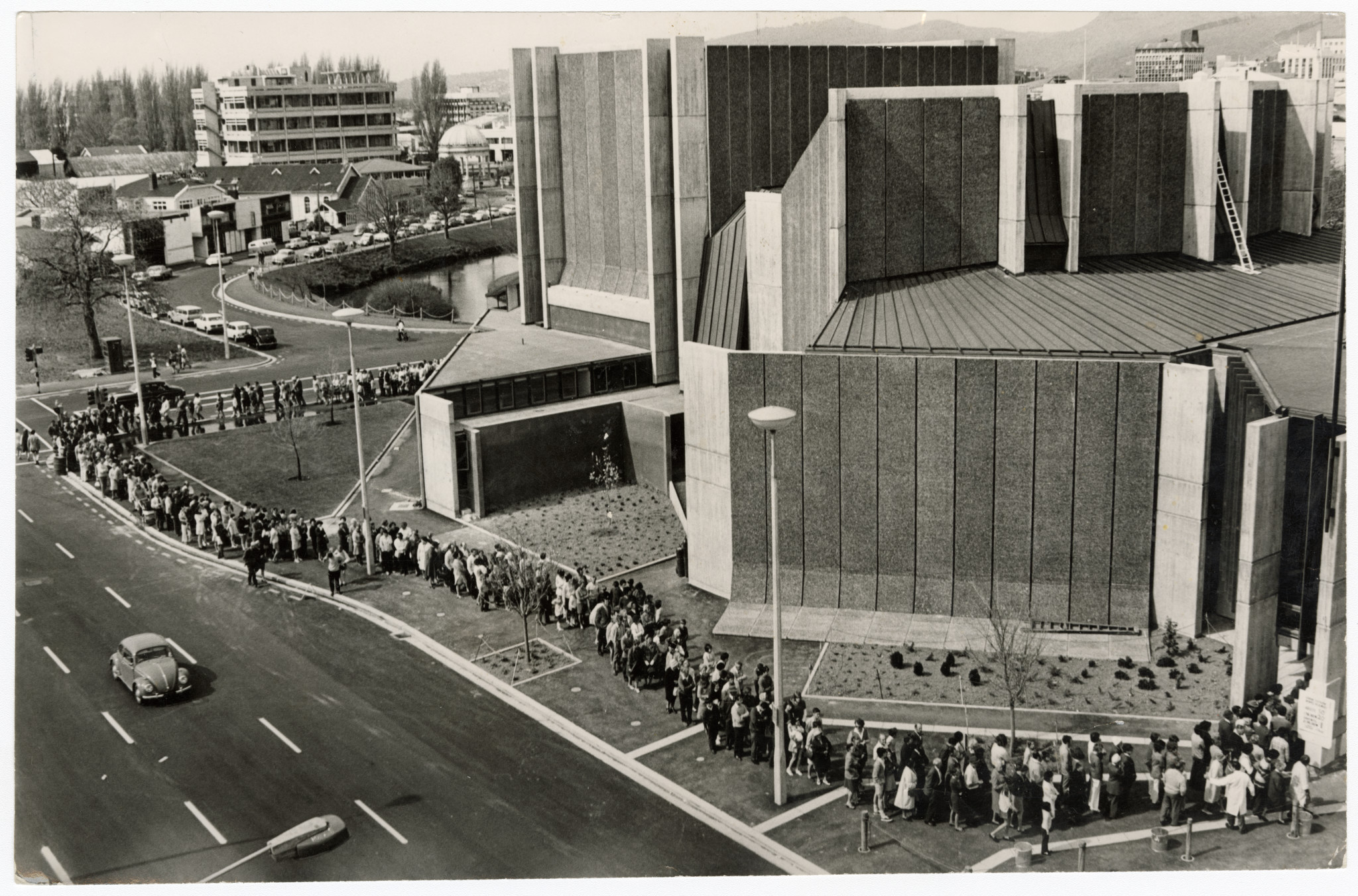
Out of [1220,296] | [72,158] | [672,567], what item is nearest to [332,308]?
[72,158]

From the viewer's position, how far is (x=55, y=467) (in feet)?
157

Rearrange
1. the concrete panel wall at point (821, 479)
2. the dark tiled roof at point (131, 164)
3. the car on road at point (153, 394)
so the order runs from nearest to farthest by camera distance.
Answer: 1. the concrete panel wall at point (821, 479)
2. the car on road at point (153, 394)
3. the dark tiled roof at point (131, 164)

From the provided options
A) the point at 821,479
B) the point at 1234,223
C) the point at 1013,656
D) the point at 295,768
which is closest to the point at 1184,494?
the point at 1013,656

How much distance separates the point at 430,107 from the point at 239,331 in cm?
12179

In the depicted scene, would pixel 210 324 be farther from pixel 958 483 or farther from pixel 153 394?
pixel 958 483

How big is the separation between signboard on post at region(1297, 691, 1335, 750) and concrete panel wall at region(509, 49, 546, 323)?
31521 mm

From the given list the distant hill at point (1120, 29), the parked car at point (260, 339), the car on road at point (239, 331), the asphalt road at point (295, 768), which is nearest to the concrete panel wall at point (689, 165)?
the distant hill at point (1120, 29)

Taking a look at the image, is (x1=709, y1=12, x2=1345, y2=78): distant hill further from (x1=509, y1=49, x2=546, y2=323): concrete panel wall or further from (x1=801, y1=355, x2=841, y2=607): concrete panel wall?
(x1=801, y1=355, x2=841, y2=607): concrete panel wall

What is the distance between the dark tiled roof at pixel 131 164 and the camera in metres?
119

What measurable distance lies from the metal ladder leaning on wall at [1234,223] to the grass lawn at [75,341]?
1888 inches

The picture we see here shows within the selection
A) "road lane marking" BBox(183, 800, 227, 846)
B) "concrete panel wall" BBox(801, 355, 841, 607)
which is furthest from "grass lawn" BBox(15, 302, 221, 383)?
"road lane marking" BBox(183, 800, 227, 846)

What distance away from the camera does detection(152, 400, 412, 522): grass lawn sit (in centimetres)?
4447

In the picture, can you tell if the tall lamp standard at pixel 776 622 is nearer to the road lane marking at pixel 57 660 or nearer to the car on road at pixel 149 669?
the car on road at pixel 149 669

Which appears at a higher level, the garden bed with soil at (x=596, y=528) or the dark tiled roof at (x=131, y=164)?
the dark tiled roof at (x=131, y=164)
